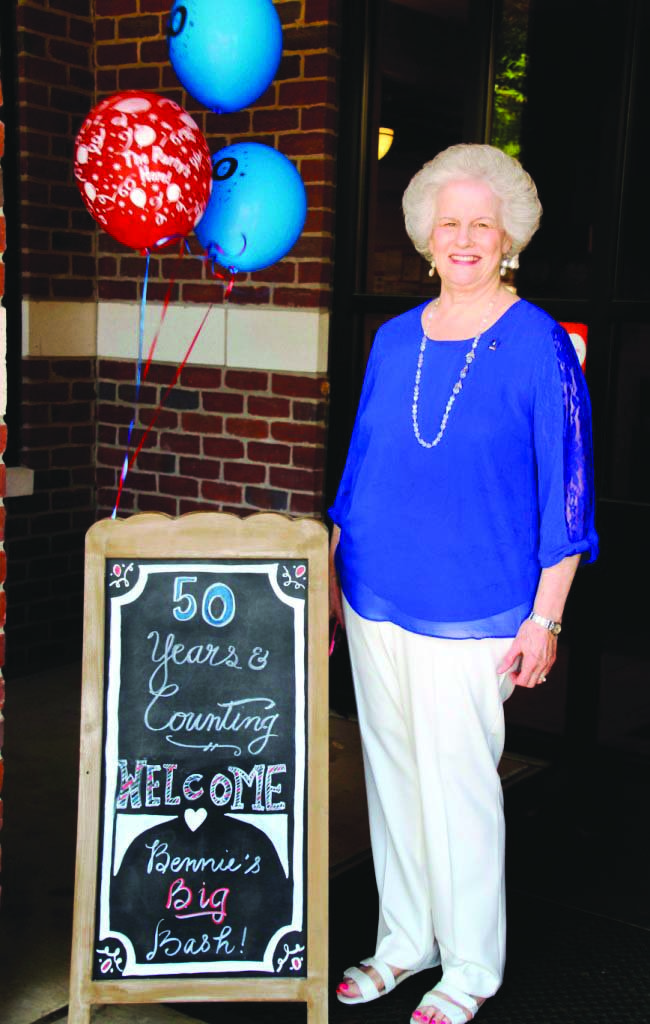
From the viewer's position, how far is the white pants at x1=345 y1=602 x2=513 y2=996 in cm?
263

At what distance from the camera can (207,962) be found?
2516 mm

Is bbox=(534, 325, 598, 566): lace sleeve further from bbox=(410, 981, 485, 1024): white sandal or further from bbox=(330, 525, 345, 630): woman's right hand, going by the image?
bbox=(410, 981, 485, 1024): white sandal

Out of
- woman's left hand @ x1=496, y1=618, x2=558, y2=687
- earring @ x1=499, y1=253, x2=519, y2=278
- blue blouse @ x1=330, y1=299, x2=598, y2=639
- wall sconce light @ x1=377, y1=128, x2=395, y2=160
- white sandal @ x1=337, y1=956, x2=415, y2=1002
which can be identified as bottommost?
white sandal @ x1=337, y1=956, x2=415, y2=1002

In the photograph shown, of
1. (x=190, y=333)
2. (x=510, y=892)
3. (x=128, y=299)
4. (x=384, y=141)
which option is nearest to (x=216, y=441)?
(x=190, y=333)

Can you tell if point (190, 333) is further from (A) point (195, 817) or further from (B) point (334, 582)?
(A) point (195, 817)

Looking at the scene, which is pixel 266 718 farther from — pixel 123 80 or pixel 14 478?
pixel 123 80

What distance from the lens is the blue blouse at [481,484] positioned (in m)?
2.53

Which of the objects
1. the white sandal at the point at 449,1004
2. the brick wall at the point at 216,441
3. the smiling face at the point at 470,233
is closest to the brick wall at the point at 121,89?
the brick wall at the point at 216,441

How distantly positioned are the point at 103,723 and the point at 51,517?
2.66m

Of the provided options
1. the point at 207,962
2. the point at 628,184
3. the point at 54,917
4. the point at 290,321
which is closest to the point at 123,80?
the point at 290,321

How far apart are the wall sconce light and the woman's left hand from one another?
2.38 metres

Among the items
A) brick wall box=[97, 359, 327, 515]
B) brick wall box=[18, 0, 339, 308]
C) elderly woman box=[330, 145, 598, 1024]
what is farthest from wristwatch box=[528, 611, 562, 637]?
brick wall box=[18, 0, 339, 308]

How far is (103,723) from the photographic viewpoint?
2.52 metres

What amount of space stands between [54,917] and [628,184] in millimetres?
2766
